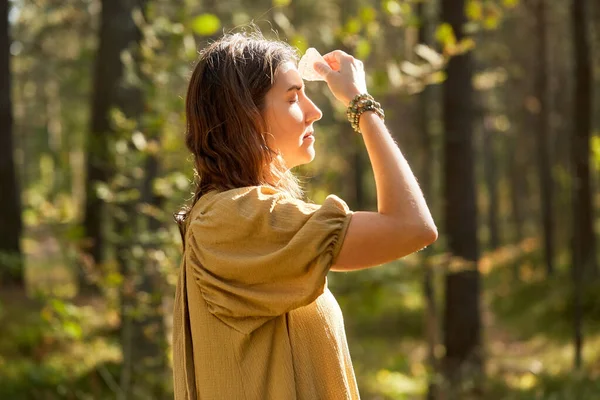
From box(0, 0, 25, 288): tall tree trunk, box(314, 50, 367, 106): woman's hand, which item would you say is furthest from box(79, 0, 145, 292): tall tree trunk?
box(314, 50, 367, 106): woman's hand

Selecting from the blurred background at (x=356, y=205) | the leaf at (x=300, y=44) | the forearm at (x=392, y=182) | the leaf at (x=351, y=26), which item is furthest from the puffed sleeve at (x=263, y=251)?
the leaf at (x=351, y=26)

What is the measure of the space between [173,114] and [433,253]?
2.24 metres

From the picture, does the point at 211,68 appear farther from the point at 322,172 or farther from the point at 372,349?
the point at 372,349

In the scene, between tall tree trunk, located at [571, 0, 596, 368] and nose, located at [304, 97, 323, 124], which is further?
tall tree trunk, located at [571, 0, 596, 368]

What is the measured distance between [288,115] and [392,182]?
0.38 m

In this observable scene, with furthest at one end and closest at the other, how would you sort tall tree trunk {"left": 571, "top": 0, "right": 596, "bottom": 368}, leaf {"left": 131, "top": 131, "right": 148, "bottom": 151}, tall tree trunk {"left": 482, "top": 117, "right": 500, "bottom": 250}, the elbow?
1. tall tree trunk {"left": 482, "top": 117, "right": 500, "bottom": 250}
2. tall tree trunk {"left": 571, "top": 0, "right": 596, "bottom": 368}
3. leaf {"left": 131, "top": 131, "right": 148, "bottom": 151}
4. the elbow

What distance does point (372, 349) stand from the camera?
14750 mm

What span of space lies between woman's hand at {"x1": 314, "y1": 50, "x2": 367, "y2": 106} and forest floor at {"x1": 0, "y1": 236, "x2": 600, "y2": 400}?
2706 mm

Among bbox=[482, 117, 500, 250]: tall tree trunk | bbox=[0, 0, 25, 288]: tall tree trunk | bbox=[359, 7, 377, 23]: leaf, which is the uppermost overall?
bbox=[359, 7, 377, 23]: leaf

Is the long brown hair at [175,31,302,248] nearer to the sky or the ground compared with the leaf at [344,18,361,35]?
nearer to the ground

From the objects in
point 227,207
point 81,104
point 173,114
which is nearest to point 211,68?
point 227,207

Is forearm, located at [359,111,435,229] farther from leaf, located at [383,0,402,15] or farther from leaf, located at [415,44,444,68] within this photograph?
leaf, located at [415,44,444,68]

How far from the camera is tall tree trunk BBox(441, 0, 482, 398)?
418 inches

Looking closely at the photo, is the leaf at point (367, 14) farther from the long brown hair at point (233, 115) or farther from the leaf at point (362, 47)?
the long brown hair at point (233, 115)
